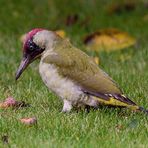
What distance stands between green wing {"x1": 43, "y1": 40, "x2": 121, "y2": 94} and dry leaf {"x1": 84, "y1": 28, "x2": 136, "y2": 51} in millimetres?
2984

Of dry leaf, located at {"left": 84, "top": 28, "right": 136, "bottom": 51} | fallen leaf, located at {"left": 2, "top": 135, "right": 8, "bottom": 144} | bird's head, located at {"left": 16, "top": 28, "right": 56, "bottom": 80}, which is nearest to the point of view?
fallen leaf, located at {"left": 2, "top": 135, "right": 8, "bottom": 144}

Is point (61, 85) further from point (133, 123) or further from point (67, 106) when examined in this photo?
point (133, 123)

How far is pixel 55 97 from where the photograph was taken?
22.5 feet

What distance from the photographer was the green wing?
239 inches

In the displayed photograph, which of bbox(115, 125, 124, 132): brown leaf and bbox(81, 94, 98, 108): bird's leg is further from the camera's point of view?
bbox(81, 94, 98, 108): bird's leg

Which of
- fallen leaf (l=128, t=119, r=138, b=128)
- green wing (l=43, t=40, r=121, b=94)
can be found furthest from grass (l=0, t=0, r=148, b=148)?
green wing (l=43, t=40, r=121, b=94)

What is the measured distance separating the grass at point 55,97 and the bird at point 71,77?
0.14 meters

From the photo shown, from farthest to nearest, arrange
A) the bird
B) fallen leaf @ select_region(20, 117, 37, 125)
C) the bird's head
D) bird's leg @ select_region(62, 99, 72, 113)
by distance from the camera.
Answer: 1. the bird's head
2. bird's leg @ select_region(62, 99, 72, 113)
3. the bird
4. fallen leaf @ select_region(20, 117, 37, 125)

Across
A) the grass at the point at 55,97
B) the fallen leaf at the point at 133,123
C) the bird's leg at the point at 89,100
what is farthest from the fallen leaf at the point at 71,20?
the fallen leaf at the point at 133,123

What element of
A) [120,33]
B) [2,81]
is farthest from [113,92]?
[120,33]

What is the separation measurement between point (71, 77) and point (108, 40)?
3363 millimetres

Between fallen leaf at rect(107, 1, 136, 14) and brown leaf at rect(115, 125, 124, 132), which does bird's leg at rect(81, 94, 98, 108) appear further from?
fallen leaf at rect(107, 1, 136, 14)

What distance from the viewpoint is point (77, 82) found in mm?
6137

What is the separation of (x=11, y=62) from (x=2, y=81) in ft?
2.73
